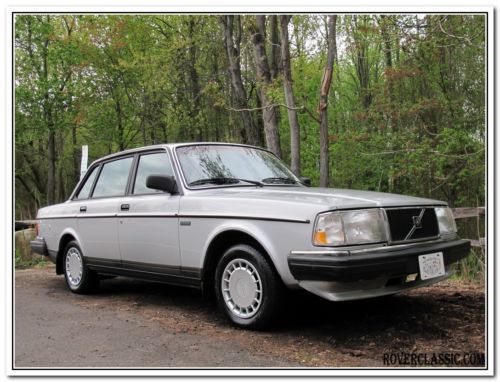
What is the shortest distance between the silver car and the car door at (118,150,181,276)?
0.01 metres

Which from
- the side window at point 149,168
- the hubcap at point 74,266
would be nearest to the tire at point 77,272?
the hubcap at point 74,266

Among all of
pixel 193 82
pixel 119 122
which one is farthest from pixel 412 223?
pixel 119 122

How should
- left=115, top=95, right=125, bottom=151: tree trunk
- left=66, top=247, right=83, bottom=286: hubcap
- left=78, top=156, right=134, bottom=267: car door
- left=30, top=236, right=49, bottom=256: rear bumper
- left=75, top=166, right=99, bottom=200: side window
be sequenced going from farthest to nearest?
left=115, top=95, right=125, bottom=151: tree trunk < left=30, top=236, right=49, bottom=256: rear bumper < left=75, top=166, right=99, bottom=200: side window < left=66, top=247, right=83, bottom=286: hubcap < left=78, top=156, right=134, bottom=267: car door

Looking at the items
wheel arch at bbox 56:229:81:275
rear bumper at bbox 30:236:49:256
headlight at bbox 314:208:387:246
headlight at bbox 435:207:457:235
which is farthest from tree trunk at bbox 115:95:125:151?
headlight at bbox 314:208:387:246

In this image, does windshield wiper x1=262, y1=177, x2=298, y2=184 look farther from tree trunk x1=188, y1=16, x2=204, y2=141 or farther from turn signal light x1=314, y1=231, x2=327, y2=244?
tree trunk x1=188, y1=16, x2=204, y2=141

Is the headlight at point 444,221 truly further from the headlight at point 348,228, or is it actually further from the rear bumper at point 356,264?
the headlight at point 348,228

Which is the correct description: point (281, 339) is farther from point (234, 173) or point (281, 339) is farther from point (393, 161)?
point (393, 161)

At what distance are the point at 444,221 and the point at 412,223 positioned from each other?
23.6 inches

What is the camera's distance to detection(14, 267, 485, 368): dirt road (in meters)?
3.47

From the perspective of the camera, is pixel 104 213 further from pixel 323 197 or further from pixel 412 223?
pixel 412 223

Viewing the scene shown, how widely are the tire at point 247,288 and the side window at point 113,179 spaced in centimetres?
202
